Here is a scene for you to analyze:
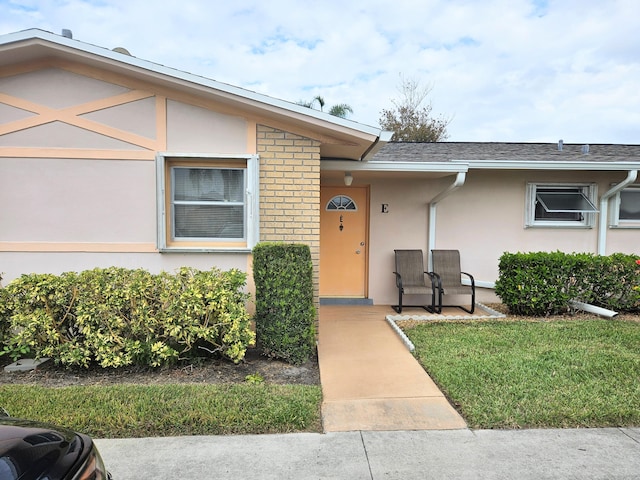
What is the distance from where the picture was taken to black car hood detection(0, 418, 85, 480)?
4.86 feet

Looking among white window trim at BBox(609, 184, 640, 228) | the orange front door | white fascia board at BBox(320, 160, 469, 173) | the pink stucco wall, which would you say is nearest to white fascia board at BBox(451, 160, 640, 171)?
white fascia board at BBox(320, 160, 469, 173)

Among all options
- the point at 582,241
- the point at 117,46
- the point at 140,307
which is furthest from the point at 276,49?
the point at 140,307

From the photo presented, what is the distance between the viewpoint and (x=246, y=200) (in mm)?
5410

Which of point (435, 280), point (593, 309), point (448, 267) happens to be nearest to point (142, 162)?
point (435, 280)

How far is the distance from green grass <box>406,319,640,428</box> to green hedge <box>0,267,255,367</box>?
8.02 ft

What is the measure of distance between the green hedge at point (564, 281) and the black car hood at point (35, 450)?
6741 mm

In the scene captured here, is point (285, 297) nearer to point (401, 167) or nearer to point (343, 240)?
point (401, 167)

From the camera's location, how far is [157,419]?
339 centimetres

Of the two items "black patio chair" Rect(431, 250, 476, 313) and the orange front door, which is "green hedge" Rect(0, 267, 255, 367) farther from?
"black patio chair" Rect(431, 250, 476, 313)

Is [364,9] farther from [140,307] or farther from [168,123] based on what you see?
[140,307]

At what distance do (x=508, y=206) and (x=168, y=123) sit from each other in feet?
21.8

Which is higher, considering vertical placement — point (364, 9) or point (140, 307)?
point (364, 9)

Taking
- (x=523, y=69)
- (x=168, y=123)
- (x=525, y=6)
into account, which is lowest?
(x=168, y=123)

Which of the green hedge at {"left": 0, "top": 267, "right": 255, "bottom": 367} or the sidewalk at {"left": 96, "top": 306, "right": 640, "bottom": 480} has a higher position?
the green hedge at {"left": 0, "top": 267, "right": 255, "bottom": 367}
